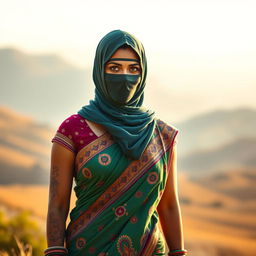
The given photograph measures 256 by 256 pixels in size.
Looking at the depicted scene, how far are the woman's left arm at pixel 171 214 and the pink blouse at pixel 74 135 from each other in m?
0.56

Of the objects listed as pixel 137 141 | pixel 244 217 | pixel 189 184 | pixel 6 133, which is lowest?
pixel 137 141

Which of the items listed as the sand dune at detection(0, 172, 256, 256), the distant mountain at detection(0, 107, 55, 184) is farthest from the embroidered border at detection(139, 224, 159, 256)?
the distant mountain at detection(0, 107, 55, 184)

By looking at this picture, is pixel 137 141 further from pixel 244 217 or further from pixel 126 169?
pixel 244 217

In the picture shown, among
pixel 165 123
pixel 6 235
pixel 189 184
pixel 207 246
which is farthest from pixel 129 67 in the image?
pixel 189 184

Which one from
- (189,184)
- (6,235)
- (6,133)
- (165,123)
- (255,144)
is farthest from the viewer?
(255,144)

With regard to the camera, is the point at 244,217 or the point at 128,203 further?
the point at 244,217

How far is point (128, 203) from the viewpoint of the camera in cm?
303

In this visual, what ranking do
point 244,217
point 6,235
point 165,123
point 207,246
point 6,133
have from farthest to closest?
point 6,133, point 244,217, point 207,246, point 6,235, point 165,123

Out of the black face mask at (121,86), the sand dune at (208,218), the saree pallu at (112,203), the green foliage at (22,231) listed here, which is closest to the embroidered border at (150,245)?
the saree pallu at (112,203)

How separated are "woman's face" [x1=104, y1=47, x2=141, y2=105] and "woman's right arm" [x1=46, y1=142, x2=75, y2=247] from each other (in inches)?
16.8

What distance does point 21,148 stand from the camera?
36531mm

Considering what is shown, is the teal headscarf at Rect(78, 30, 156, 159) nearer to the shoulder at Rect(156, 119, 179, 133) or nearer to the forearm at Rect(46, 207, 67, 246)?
the shoulder at Rect(156, 119, 179, 133)

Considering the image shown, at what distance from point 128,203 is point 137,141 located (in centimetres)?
35

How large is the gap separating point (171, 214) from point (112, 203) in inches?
19.6
